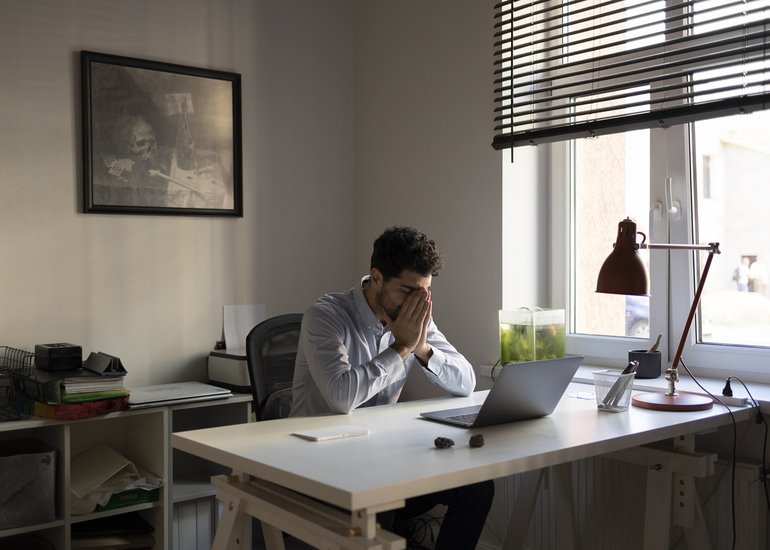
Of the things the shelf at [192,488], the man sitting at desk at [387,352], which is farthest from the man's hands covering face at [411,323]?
the shelf at [192,488]

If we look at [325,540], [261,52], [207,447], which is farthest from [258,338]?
[261,52]

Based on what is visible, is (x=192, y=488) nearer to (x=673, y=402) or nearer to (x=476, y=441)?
(x=476, y=441)

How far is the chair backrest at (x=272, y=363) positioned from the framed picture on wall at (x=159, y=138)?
82 centimetres

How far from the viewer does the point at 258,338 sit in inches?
98.6

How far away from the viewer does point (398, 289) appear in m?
2.35

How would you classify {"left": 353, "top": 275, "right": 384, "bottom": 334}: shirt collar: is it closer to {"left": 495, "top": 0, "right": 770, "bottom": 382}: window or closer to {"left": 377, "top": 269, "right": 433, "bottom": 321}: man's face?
{"left": 377, "top": 269, "right": 433, "bottom": 321}: man's face

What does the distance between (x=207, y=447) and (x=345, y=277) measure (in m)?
1.92

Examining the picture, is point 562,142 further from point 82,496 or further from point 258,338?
point 82,496

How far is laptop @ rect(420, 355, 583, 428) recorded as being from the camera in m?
1.93

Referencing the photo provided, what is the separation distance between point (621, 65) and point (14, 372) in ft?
7.28

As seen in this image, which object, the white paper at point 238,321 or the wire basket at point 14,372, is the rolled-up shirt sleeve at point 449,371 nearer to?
the white paper at point 238,321

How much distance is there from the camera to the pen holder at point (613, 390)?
2168 millimetres

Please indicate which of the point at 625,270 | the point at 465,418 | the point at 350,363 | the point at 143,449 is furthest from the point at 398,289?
the point at 143,449

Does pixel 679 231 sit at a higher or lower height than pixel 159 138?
lower
